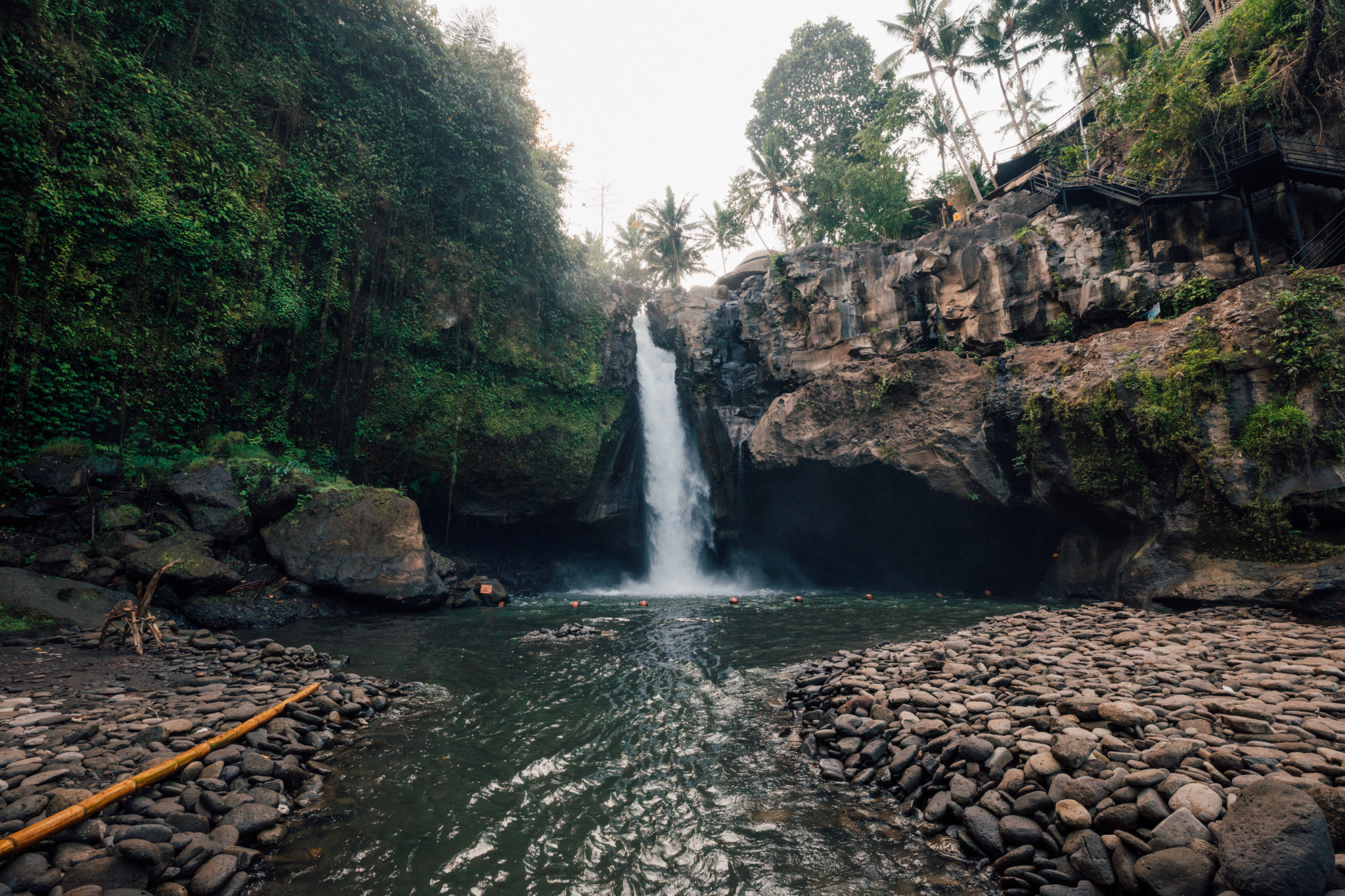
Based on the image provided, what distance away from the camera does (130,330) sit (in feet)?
37.9

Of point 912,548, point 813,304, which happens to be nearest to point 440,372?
point 813,304

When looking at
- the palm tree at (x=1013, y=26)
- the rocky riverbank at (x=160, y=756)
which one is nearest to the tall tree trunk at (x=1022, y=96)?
the palm tree at (x=1013, y=26)

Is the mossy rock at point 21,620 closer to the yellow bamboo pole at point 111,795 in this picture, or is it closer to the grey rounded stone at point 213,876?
the yellow bamboo pole at point 111,795

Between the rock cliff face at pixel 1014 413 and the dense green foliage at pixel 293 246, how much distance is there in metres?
6.36

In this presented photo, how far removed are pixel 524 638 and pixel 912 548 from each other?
13.6 metres

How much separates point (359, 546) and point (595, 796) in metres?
10.6

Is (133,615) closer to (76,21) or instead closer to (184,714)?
(184,714)

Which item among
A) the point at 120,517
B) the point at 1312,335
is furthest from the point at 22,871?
the point at 1312,335

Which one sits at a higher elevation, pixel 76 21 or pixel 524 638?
pixel 76 21

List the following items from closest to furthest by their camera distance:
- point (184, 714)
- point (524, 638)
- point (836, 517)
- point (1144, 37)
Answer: point (184, 714) → point (524, 638) → point (836, 517) → point (1144, 37)

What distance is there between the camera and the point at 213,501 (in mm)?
11578

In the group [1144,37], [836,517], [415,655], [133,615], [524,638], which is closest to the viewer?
[133,615]

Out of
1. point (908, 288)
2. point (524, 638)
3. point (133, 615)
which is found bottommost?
point (524, 638)

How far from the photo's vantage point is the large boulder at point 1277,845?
103 inches
